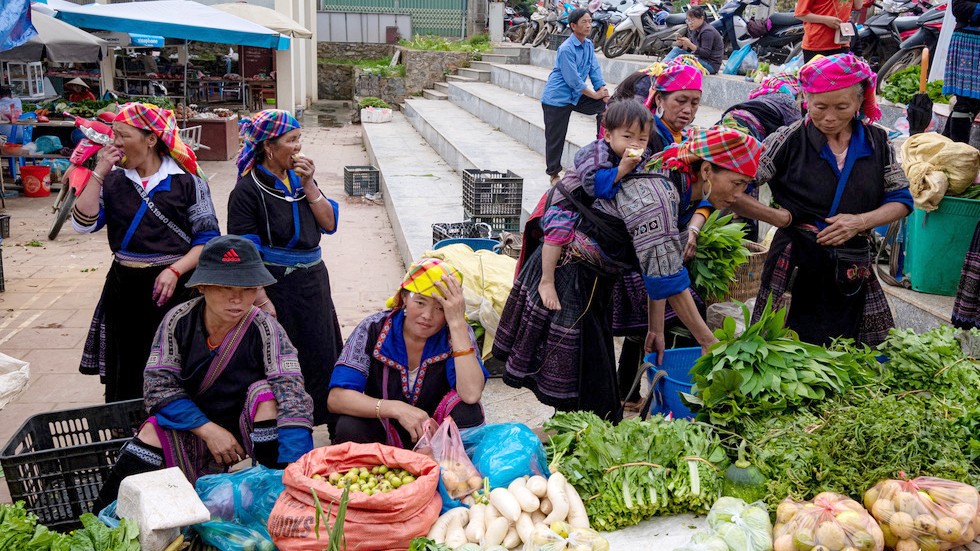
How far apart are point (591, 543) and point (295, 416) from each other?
1.29 metres

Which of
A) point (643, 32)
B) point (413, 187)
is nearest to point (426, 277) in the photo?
point (413, 187)

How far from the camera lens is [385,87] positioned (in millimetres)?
21203

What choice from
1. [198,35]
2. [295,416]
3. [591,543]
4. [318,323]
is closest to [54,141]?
[198,35]

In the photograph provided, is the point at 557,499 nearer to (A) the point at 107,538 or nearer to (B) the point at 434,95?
(A) the point at 107,538

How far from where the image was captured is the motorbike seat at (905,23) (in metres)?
9.12

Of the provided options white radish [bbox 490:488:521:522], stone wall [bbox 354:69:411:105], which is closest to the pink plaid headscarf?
white radish [bbox 490:488:521:522]

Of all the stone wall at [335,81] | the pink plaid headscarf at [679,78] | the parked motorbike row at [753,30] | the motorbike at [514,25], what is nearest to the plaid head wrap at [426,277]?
the pink plaid headscarf at [679,78]

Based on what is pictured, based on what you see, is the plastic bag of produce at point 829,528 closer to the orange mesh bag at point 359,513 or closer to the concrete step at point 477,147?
the orange mesh bag at point 359,513

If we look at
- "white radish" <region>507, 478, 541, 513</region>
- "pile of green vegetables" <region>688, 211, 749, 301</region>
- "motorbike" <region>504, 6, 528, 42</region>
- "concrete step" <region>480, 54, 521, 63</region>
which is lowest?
"white radish" <region>507, 478, 541, 513</region>

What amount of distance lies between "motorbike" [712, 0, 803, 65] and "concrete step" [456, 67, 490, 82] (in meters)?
7.80

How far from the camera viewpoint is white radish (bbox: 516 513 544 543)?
8.36 ft

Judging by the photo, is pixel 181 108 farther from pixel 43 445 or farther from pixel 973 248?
pixel 973 248

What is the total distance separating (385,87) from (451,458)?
19381 millimetres

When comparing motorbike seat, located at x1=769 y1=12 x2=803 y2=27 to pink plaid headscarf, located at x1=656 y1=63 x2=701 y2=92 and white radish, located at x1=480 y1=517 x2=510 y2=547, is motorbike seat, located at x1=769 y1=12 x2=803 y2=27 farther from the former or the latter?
white radish, located at x1=480 y1=517 x2=510 y2=547
